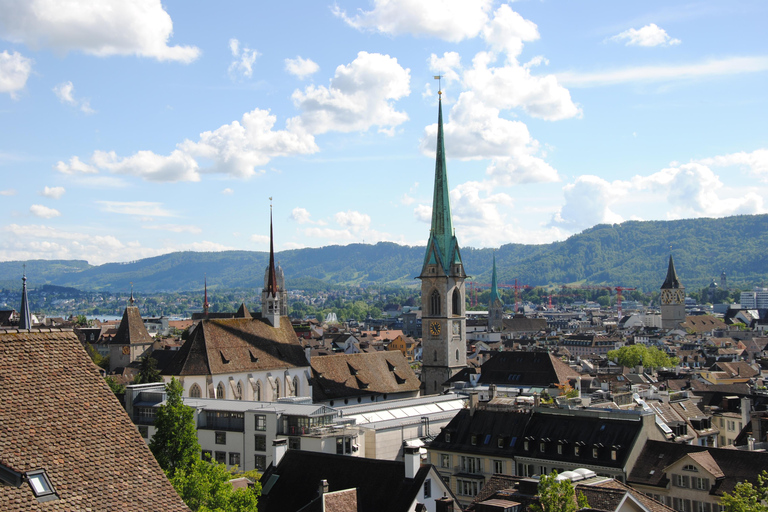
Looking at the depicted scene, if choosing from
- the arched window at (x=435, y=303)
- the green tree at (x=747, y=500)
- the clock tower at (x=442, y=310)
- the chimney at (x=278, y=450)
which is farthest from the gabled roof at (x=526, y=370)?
the green tree at (x=747, y=500)

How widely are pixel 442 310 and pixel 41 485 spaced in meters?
71.8

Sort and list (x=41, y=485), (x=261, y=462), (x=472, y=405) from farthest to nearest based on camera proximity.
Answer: (x=472, y=405) → (x=261, y=462) → (x=41, y=485)

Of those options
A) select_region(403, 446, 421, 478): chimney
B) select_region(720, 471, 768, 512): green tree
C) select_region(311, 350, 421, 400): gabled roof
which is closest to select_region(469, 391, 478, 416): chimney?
select_region(403, 446, 421, 478): chimney

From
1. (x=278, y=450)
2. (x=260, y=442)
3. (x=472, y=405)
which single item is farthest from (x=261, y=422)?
(x=278, y=450)

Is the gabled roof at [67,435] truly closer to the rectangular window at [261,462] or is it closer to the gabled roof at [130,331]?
the rectangular window at [261,462]

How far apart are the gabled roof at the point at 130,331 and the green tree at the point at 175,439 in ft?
280

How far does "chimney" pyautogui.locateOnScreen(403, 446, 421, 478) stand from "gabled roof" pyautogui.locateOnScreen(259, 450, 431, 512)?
0.18 m

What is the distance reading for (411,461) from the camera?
29.5 metres

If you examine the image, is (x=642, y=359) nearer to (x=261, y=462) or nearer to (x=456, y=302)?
(x=456, y=302)

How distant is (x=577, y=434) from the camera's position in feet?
142

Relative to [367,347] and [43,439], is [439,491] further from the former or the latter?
[367,347]

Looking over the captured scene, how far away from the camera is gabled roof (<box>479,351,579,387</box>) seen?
7919 cm

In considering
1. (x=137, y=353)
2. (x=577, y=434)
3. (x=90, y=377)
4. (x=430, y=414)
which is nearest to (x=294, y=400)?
(x=430, y=414)

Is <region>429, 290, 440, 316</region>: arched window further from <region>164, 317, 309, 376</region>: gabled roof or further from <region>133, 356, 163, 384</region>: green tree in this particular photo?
<region>133, 356, 163, 384</region>: green tree
